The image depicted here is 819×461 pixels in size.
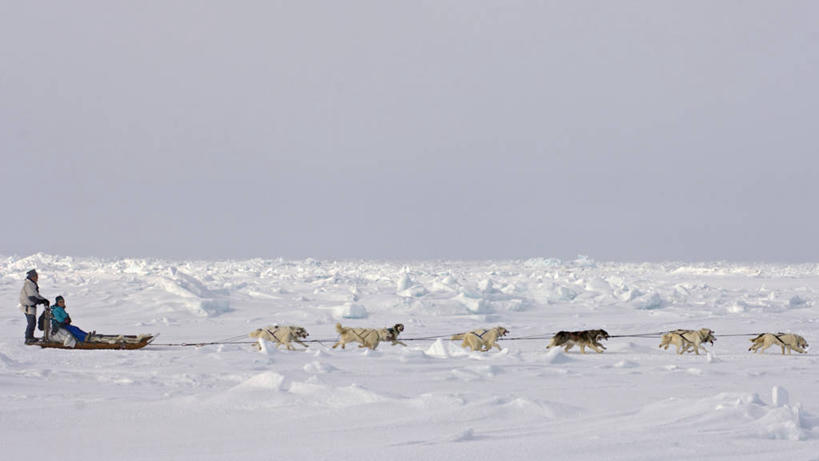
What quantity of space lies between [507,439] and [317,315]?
12479 millimetres

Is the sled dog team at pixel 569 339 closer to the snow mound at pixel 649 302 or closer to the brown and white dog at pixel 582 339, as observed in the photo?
the brown and white dog at pixel 582 339

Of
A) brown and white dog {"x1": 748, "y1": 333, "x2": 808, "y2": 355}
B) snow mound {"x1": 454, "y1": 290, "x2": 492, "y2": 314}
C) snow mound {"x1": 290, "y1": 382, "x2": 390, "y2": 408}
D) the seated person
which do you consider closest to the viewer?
snow mound {"x1": 290, "y1": 382, "x2": 390, "y2": 408}

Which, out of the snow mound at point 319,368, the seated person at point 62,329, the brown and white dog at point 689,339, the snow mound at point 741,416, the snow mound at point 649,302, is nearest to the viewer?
the snow mound at point 741,416

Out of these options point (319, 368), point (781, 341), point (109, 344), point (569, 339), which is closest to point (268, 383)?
point (319, 368)

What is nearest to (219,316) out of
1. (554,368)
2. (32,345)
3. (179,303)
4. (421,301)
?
(179,303)

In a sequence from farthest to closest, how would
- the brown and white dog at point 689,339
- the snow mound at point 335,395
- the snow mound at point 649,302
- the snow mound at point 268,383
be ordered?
the snow mound at point 649,302 → the brown and white dog at point 689,339 → the snow mound at point 268,383 → the snow mound at point 335,395

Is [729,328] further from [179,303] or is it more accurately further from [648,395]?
[179,303]

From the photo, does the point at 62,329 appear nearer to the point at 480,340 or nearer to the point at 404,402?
the point at 480,340

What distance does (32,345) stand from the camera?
33.7 ft

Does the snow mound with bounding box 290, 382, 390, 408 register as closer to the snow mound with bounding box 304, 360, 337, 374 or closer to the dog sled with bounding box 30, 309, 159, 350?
the snow mound with bounding box 304, 360, 337, 374

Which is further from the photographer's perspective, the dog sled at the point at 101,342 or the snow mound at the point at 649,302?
the snow mound at the point at 649,302

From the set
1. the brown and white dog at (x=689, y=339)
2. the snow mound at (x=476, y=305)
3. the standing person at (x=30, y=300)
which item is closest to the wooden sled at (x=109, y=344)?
the standing person at (x=30, y=300)

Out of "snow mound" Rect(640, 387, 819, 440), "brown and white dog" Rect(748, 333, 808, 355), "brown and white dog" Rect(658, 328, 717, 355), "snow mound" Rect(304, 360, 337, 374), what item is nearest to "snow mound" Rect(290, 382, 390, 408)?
"snow mound" Rect(304, 360, 337, 374)

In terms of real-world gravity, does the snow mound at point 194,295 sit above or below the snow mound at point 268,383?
above
